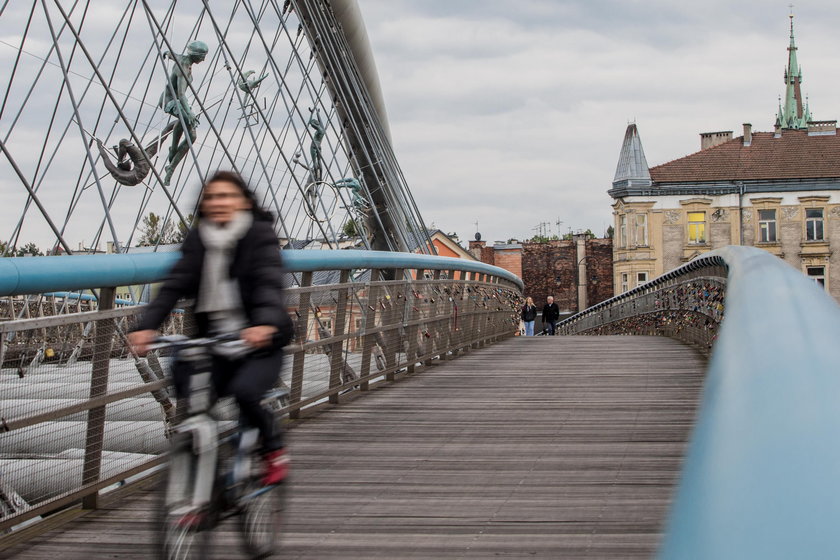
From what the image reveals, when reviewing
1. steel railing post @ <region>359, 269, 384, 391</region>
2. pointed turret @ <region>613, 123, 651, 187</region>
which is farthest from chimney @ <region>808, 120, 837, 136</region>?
steel railing post @ <region>359, 269, 384, 391</region>

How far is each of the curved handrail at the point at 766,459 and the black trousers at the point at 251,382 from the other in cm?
240

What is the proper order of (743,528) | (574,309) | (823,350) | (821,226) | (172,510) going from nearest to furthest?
(743,528), (823,350), (172,510), (821,226), (574,309)

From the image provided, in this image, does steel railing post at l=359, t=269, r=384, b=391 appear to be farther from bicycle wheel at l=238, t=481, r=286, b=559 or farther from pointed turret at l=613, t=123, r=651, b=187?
pointed turret at l=613, t=123, r=651, b=187

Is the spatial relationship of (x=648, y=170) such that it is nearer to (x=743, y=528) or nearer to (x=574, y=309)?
(x=574, y=309)

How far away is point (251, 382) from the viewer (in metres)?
3.47

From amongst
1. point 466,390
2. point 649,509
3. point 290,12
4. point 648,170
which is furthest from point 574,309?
point 649,509

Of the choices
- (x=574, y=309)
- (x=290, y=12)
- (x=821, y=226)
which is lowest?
(x=574, y=309)

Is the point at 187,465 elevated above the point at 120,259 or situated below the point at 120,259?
below

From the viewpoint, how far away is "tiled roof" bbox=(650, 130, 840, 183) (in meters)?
56.2

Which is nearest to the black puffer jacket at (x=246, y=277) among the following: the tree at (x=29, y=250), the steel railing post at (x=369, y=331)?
the steel railing post at (x=369, y=331)

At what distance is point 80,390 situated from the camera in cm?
439

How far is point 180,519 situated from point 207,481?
0.50 feet

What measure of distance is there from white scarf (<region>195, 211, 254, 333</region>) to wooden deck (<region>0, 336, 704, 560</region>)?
914 mm

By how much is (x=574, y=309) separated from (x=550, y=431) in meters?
60.7
